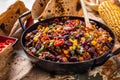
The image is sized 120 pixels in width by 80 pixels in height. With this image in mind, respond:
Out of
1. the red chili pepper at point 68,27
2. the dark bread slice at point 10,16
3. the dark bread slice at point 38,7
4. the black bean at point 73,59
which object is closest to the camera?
the black bean at point 73,59

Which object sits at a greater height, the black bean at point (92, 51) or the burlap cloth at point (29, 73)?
the black bean at point (92, 51)

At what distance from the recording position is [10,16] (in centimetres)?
163

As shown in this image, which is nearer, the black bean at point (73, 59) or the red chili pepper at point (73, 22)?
the black bean at point (73, 59)

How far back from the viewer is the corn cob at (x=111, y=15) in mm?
1609

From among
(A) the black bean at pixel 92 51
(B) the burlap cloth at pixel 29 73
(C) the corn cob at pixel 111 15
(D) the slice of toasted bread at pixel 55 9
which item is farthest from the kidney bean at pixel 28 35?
(C) the corn cob at pixel 111 15

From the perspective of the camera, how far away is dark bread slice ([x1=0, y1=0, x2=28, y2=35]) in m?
1.60

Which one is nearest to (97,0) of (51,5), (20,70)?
(51,5)

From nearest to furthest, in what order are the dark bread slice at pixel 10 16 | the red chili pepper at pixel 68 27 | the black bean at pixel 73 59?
the black bean at pixel 73 59 < the red chili pepper at pixel 68 27 < the dark bread slice at pixel 10 16

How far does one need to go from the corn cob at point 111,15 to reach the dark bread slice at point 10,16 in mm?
550

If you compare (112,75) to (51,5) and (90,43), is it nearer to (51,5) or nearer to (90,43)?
(90,43)

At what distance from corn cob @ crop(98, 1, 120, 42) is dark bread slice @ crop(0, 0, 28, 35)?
55cm

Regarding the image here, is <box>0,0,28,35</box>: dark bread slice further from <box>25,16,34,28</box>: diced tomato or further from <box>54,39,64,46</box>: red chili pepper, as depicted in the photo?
<box>54,39,64,46</box>: red chili pepper

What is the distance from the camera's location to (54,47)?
1308 mm

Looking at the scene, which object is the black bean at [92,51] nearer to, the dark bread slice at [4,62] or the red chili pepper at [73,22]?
the red chili pepper at [73,22]
